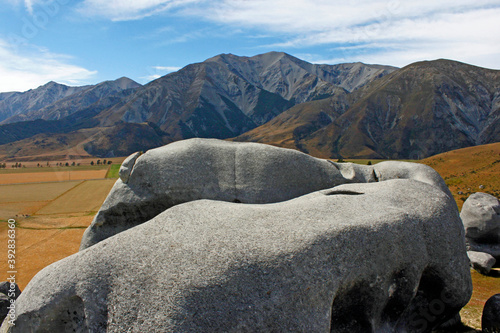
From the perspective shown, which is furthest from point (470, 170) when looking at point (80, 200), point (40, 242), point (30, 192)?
point (30, 192)

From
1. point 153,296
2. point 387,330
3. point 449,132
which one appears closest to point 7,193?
point 153,296

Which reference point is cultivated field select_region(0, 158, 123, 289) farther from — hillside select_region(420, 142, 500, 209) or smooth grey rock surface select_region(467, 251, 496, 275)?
hillside select_region(420, 142, 500, 209)

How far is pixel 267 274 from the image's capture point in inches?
393

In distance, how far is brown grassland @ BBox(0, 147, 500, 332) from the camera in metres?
22.1

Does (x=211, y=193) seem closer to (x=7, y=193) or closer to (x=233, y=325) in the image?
(x=233, y=325)

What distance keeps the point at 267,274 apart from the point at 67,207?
5319 centimetres

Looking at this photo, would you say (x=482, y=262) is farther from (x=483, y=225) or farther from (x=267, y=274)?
(x=267, y=274)

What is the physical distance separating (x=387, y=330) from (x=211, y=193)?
33.2ft

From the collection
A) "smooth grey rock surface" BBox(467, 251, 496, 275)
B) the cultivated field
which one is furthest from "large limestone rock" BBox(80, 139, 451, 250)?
the cultivated field

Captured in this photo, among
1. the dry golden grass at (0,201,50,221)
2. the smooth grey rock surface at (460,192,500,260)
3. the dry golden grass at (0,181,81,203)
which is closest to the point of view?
the smooth grey rock surface at (460,192,500,260)

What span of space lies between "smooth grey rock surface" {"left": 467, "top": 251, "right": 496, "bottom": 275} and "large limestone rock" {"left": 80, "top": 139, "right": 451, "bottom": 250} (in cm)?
824

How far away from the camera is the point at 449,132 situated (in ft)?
643

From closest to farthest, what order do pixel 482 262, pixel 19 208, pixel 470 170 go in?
pixel 482 262, pixel 19 208, pixel 470 170

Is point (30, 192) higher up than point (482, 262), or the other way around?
point (482, 262)
